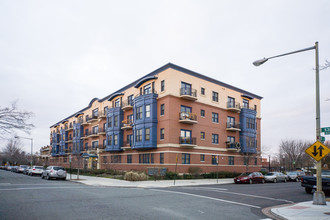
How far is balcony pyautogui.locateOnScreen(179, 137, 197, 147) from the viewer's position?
34.1 m

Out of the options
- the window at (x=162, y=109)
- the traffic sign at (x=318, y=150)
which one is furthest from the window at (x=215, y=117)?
the traffic sign at (x=318, y=150)

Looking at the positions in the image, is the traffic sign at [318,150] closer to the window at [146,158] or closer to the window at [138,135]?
the window at [146,158]

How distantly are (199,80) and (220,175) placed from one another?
43.0 ft

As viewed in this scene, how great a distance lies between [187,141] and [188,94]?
240 inches

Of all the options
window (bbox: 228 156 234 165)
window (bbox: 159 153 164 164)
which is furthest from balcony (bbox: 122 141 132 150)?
window (bbox: 228 156 234 165)

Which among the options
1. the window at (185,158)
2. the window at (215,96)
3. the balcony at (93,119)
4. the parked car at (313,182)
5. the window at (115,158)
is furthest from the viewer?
the balcony at (93,119)

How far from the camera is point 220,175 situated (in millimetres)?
35594

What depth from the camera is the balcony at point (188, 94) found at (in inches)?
1362

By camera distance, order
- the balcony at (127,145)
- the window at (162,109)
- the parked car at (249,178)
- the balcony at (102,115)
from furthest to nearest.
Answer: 1. the balcony at (102,115)
2. the balcony at (127,145)
3. the window at (162,109)
4. the parked car at (249,178)

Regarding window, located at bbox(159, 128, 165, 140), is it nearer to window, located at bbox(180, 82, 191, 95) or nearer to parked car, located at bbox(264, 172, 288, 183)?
window, located at bbox(180, 82, 191, 95)

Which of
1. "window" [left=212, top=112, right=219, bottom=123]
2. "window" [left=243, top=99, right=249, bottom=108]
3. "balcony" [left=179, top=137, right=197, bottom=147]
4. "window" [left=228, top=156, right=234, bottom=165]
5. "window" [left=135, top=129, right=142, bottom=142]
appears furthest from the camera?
"window" [left=243, top=99, right=249, bottom=108]

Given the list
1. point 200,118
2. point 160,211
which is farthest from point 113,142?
point 160,211

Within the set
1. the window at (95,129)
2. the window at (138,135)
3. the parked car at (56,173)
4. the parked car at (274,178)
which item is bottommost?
the parked car at (274,178)

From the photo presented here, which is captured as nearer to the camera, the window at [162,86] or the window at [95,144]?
the window at [162,86]
